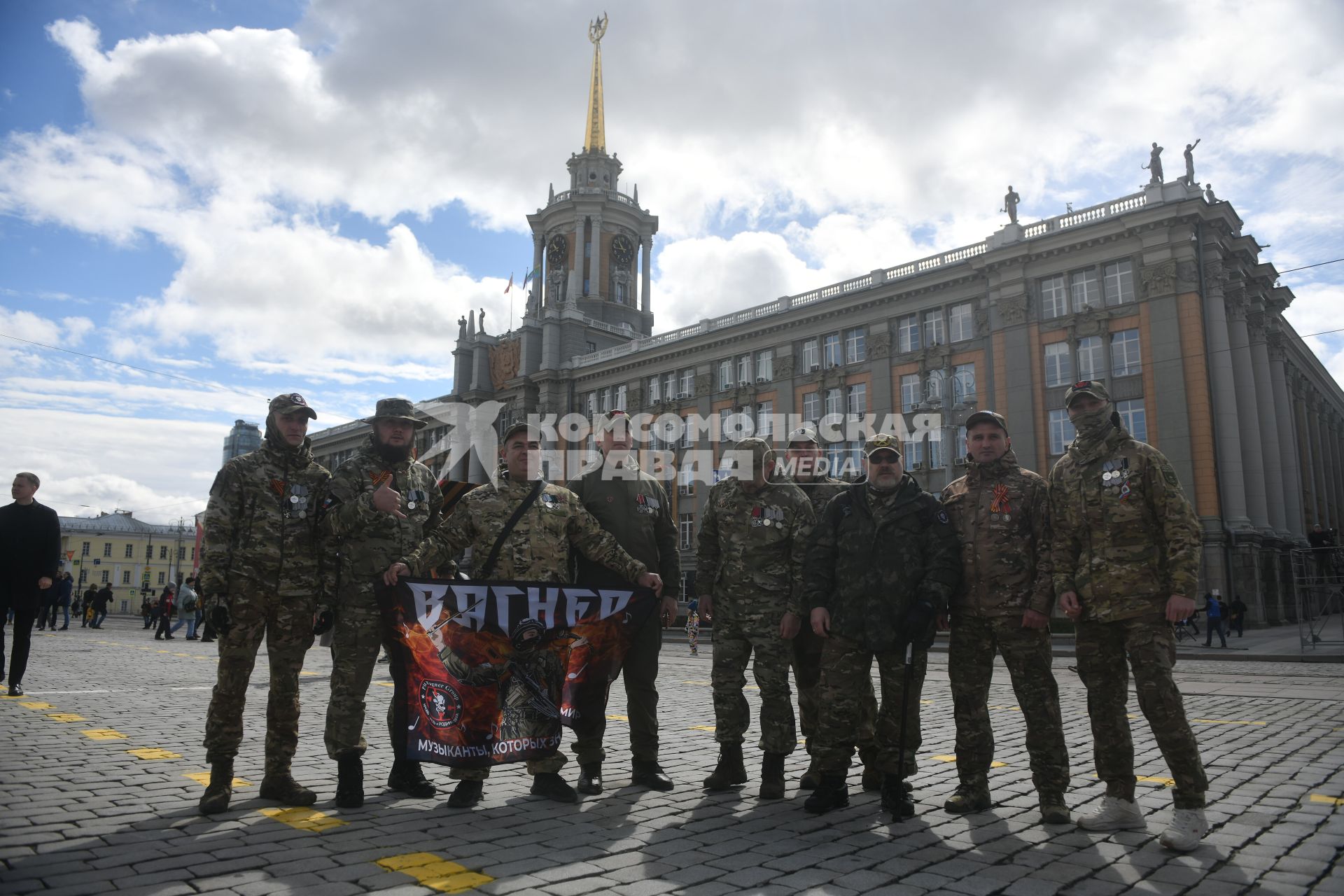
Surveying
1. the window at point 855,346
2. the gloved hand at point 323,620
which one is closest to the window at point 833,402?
the window at point 855,346

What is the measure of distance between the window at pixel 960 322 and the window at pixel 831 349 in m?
6.38

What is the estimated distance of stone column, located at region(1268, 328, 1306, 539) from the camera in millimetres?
37906

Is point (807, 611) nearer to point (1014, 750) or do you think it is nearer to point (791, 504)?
point (791, 504)

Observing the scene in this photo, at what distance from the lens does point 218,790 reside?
4.75 meters

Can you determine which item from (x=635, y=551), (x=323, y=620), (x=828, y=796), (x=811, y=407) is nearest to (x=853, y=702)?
(x=828, y=796)

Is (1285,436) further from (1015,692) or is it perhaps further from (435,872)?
(435,872)

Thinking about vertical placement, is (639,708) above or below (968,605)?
below

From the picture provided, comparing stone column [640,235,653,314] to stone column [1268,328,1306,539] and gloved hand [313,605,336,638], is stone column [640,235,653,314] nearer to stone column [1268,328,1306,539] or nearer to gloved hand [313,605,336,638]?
stone column [1268,328,1306,539]

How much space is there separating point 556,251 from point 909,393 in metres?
35.7

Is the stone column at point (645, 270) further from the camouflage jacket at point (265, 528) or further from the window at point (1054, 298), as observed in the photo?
the camouflage jacket at point (265, 528)

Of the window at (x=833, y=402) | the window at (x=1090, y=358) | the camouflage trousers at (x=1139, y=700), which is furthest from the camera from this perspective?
Result: the window at (x=833, y=402)

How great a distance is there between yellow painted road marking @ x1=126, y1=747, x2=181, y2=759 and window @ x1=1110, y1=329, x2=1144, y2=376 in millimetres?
35485

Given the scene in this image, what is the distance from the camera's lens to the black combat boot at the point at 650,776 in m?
5.54

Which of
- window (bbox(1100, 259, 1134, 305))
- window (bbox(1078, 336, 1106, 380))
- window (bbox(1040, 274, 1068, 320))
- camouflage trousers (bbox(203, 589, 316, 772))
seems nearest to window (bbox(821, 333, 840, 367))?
window (bbox(1040, 274, 1068, 320))
